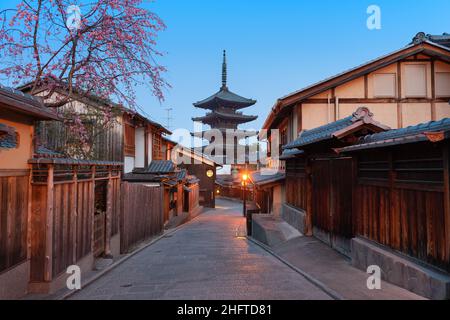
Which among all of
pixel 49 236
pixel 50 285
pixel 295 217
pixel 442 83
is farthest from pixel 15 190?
pixel 442 83

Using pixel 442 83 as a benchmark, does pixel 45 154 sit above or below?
below

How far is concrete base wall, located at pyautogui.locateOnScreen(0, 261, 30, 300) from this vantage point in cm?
561

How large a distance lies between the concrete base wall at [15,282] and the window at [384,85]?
15413mm

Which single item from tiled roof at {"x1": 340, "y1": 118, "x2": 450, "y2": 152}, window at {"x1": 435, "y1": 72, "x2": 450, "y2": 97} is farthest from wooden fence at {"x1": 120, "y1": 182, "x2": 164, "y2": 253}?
window at {"x1": 435, "y1": 72, "x2": 450, "y2": 97}

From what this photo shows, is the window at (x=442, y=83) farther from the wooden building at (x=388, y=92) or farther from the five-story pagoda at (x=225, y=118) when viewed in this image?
the five-story pagoda at (x=225, y=118)

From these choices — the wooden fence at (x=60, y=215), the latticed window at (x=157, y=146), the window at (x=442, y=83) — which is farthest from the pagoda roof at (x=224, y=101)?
the wooden fence at (x=60, y=215)

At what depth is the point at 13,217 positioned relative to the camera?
19.5 feet

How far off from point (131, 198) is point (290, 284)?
765cm

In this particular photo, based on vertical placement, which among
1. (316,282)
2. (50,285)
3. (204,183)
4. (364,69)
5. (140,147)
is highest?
(364,69)

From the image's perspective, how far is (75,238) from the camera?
7.84 metres

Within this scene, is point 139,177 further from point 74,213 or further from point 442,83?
point 442,83

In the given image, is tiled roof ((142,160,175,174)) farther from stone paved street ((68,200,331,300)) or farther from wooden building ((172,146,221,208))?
wooden building ((172,146,221,208))

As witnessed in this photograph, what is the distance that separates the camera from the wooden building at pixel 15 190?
5629 millimetres

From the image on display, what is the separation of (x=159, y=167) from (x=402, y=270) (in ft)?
62.3
